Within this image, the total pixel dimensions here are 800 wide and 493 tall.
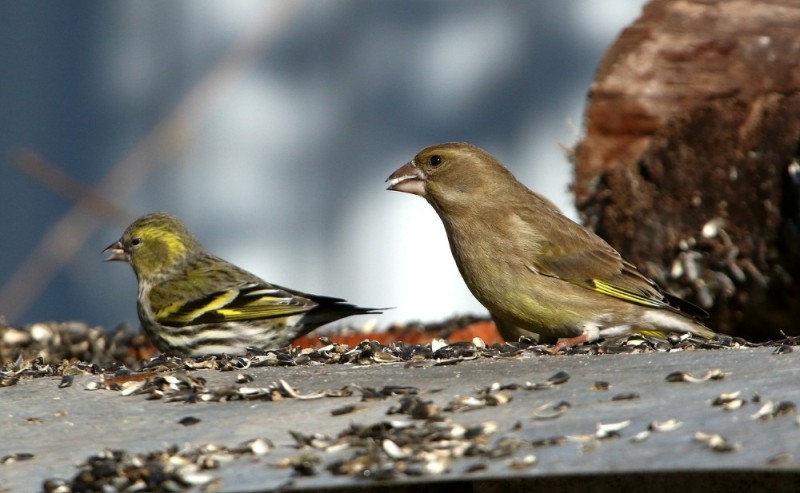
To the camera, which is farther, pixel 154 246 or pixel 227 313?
pixel 154 246

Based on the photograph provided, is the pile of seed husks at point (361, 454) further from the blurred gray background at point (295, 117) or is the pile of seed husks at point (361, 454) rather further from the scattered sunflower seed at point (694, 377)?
the blurred gray background at point (295, 117)

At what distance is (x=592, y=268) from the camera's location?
575 centimetres

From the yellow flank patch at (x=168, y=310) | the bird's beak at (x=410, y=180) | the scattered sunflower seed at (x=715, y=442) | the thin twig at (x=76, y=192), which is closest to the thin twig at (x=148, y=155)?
the thin twig at (x=76, y=192)

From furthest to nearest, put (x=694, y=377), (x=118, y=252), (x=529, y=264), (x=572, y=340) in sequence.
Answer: (x=118, y=252) < (x=529, y=264) < (x=572, y=340) < (x=694, y=377)

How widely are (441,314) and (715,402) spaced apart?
801 centimetres

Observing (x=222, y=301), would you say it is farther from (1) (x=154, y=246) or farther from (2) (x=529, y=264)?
(2) (x=529, y=264)

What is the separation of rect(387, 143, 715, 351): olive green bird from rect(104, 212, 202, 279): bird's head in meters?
1.48

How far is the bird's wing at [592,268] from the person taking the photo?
5613 millimetres

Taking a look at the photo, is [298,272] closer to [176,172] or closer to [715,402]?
[176,172]

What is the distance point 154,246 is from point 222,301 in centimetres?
82

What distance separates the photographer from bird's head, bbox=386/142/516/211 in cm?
580

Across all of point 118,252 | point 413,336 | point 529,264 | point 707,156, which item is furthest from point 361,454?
point 707,156

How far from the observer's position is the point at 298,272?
10398 millimetres

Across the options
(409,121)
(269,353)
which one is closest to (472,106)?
(409,121)
